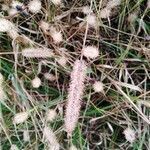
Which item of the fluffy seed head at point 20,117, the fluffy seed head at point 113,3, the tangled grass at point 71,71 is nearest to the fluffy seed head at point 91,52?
the tangled grass at point 71,71

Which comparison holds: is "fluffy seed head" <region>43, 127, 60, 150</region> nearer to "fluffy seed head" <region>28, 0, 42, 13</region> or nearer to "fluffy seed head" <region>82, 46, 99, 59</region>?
"fluffy seed head" <region>82, 46, 99, 59</region>

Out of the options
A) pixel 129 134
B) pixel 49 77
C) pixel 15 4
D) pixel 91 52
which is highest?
pixel 15 4

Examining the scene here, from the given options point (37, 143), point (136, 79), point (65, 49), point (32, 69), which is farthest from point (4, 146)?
point (136, 79)

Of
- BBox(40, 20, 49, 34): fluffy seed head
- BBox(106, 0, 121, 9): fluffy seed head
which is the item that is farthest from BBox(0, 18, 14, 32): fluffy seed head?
BBox(106, 0, 121, 9): fluffy seed head

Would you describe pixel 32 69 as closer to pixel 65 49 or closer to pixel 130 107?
pixel 65 49

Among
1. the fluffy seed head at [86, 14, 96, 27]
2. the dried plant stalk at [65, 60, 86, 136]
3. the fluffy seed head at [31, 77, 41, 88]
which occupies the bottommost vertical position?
the fluffy seed head at [31, 77, 41, 88]

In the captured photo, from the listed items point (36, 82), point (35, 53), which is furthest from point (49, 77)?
point (35, 53)

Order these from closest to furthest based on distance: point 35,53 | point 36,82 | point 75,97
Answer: point 75,97 < point 35,53 < point 36,82

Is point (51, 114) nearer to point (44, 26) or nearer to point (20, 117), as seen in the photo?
point (20, 117)

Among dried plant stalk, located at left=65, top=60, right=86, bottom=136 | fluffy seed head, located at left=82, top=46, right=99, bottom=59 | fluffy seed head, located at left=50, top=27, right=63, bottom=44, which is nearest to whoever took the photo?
dried plant stalk, located at left=65, top=60, right=86, bottom=136
